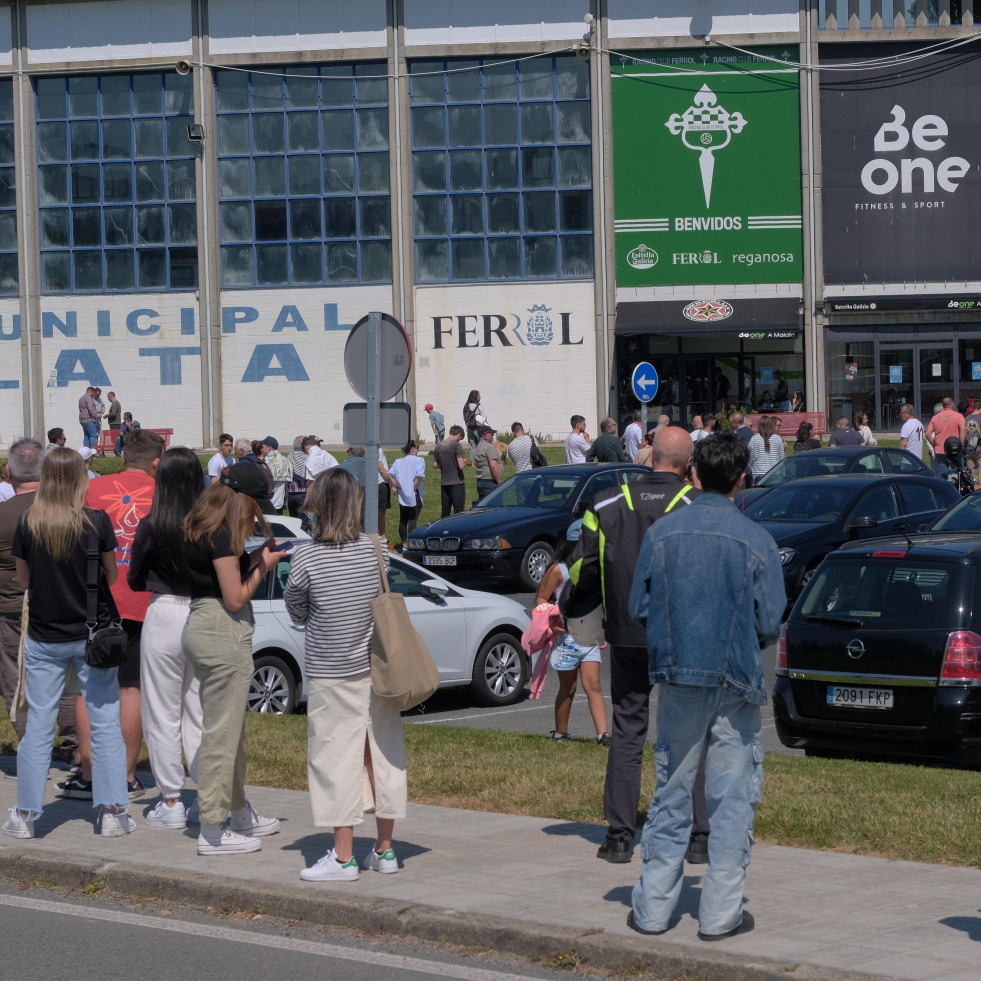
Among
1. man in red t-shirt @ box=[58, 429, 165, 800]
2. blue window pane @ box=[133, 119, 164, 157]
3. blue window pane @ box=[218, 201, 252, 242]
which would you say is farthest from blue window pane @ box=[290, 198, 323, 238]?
man in red t-shirt @ box=[58, 429, 165, 800]

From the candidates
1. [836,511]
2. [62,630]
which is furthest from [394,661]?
[836,511]

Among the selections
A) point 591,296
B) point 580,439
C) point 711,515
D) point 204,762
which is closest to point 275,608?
point 204,762

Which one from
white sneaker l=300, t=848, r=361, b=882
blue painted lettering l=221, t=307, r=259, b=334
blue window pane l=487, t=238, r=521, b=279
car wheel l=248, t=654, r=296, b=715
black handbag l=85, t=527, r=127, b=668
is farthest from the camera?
blue painted lettering l=221, t=307, r=259, b=334

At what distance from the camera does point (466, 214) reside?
138ft

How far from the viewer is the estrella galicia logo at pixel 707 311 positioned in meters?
41.6

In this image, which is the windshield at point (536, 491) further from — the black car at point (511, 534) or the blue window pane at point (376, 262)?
the blue window pane at point (376, 262)

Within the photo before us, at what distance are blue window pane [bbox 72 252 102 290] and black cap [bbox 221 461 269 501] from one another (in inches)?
1506

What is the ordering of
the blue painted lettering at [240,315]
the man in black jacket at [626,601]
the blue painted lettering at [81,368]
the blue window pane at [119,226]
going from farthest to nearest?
1. the blue painted lettering at [81,368]
2. the blue window pane at [119,226]
3. the blue painted lettering at [240,315]
4. the man in black jacket at [626,601]

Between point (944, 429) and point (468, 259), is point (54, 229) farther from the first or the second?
point (944, 429)

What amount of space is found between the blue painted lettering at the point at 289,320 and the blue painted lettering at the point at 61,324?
19.9 feet

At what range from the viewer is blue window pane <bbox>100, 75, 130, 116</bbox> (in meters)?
43.1

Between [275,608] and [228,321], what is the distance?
105ft

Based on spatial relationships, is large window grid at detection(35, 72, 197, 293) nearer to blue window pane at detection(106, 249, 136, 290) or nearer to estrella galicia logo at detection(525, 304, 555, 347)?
blue window pane at detection(106, 249, 136, 290)

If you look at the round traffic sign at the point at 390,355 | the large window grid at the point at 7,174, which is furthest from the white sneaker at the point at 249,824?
the large window grid at the point at 7,174
